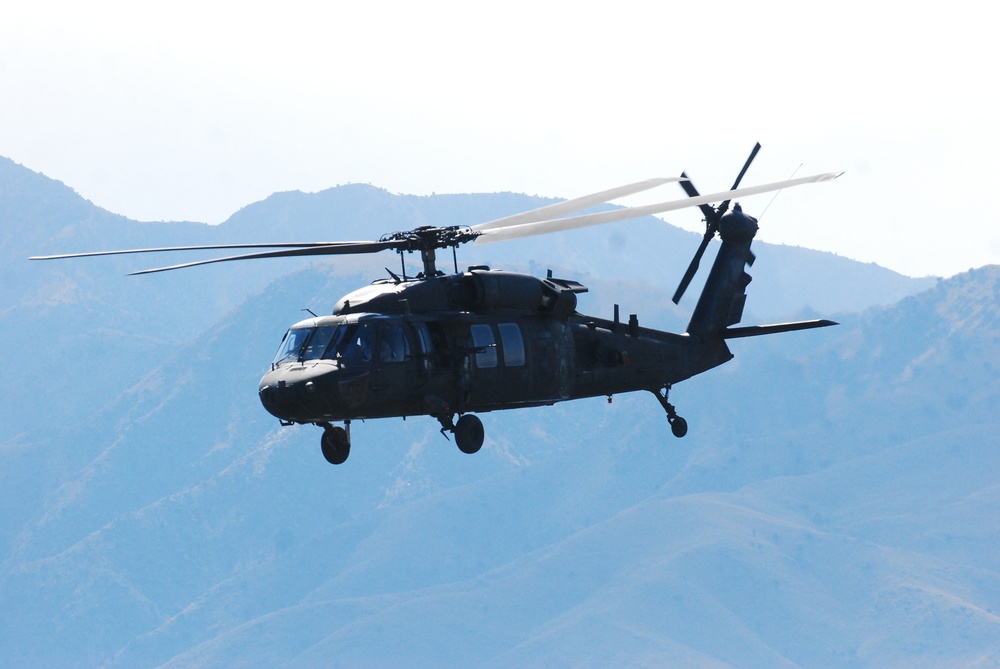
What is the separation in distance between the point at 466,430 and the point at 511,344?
2939 millimetres

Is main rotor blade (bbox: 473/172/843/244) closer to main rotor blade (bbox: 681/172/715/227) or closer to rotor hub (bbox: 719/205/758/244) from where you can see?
main rotor blade (bbox: 681/172/715/227)

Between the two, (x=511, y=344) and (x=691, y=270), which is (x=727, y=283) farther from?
(x=511, y=344)

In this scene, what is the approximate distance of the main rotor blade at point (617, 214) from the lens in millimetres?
31797

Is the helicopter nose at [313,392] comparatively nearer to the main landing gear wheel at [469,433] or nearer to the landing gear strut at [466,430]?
the landing gear strut at [466,430]

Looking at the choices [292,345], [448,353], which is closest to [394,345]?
[448,353]

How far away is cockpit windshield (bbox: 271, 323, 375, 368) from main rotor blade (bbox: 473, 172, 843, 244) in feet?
12.0

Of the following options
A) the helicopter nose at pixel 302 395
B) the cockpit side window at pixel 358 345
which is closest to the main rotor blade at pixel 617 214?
the cockpit side window at pixel 358 345

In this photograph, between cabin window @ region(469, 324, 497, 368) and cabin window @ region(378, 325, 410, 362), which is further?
cabin window @ region(469, 324, 497, 368)

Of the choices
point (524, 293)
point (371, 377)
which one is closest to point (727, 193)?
point (524, 293)

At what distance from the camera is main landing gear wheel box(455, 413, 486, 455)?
3453cm

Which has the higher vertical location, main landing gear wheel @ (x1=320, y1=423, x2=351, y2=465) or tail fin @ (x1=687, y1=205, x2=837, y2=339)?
tail fin @ (x1=687, y1=205, x2=837, y2=339)

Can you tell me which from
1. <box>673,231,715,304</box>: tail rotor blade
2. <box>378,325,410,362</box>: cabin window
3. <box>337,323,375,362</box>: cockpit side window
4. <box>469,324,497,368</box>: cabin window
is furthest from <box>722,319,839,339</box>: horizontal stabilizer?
<box>337,323,375,362</box>: cockpit side window

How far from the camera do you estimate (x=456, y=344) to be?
3562 centimetres

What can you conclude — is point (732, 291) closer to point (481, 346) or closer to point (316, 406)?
point (481, 346)
